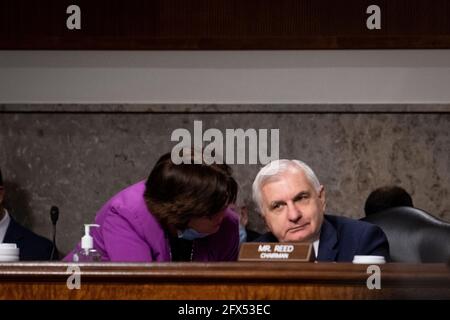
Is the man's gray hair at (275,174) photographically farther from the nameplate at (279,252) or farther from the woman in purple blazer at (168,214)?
the nameplate at (279,252)

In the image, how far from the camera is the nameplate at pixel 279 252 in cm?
193

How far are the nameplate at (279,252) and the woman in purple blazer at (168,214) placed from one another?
47cm

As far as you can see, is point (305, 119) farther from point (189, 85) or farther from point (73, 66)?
point (73, 66)

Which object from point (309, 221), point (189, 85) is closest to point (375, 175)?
point (189, 85)

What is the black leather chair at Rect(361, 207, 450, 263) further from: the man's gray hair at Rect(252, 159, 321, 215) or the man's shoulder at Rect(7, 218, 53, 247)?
the man's shoulder at Rect(7, 218, 53, 247)

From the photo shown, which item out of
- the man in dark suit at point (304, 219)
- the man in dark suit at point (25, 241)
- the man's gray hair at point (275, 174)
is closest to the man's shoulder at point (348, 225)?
the man in dark suit at point (304, 219)

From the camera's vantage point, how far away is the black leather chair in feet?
9.11

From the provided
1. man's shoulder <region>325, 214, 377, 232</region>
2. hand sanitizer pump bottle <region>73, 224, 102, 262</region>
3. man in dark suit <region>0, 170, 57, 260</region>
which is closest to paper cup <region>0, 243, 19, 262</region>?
hand sanitizer pump bottle <region>73, 224, 102, 262</region>

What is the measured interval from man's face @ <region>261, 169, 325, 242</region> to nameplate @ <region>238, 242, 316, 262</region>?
1.97ft

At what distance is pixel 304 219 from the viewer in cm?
265

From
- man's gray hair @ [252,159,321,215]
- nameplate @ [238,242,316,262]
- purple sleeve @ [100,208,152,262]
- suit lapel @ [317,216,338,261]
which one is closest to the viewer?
nameplate @ [238,242,316,262]

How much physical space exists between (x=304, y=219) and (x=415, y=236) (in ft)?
1.47
